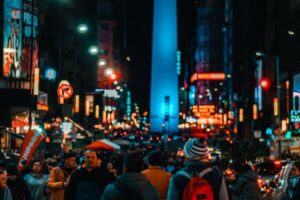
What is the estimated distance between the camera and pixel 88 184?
1120 centimetres

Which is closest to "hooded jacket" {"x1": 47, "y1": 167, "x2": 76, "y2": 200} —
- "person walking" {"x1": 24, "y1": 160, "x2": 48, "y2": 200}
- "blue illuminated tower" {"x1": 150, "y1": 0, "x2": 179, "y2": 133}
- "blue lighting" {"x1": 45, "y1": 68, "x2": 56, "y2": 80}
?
"person walking" {"x1": 24, "y1": 160, "x2": 48, "y2": 200}

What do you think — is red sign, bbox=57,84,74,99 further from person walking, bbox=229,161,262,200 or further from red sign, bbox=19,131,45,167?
person walking, bbox=229,161,262,200

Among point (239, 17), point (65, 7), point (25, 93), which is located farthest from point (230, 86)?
point (25, 93)

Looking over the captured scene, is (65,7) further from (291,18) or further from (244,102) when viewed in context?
(244,102)

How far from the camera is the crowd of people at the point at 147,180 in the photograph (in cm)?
846

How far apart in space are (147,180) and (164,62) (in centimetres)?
11815

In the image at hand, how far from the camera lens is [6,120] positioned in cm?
5134

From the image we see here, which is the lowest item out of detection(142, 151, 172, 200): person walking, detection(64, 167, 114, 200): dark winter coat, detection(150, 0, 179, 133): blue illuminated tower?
detection(64, 167, 114, 200): dark winter coat

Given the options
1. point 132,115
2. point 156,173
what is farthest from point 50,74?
point 132,115

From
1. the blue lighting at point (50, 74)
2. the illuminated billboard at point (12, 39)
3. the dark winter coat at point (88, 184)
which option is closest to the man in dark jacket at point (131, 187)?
the dark winter coat at point (88, 184)

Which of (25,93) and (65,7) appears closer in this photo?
(25,93)

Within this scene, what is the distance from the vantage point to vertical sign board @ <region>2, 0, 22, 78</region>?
50281 mm

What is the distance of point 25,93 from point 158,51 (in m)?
75.6

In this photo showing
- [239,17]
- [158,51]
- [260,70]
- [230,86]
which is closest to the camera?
[260,70]
